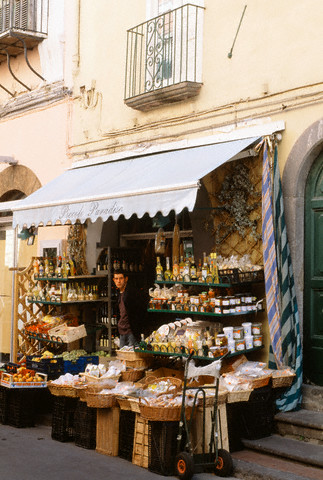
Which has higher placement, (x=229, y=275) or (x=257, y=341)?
(x=229, y=275)

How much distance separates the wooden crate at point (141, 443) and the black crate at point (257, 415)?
104 centimetres

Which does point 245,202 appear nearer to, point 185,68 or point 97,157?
point 185,68

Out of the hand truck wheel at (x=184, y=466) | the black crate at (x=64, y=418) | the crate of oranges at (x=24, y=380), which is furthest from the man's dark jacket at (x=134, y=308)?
the hand truck wheel at (x=184, y=466)

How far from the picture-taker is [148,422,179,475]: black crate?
666cm

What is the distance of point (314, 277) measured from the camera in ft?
25.3

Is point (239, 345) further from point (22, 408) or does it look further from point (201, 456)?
point (22, 408)

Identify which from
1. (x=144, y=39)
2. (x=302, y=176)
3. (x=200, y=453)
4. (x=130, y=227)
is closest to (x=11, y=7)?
(x=144, y=39)

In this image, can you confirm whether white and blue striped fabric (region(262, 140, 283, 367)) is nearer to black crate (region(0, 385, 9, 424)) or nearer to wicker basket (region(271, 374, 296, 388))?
wicker basket (region(271, 374, 296, 388))

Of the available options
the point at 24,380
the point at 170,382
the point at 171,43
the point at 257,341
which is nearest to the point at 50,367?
the point at 24,380

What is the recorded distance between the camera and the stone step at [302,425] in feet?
22.8

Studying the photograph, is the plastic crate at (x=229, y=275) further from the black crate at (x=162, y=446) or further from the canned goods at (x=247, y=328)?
the black crate at (x=162, y=446)

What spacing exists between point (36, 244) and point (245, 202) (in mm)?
4997

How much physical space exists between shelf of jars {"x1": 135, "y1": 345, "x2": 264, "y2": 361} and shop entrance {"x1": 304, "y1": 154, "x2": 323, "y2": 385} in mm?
608

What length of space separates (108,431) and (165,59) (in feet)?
16.2
